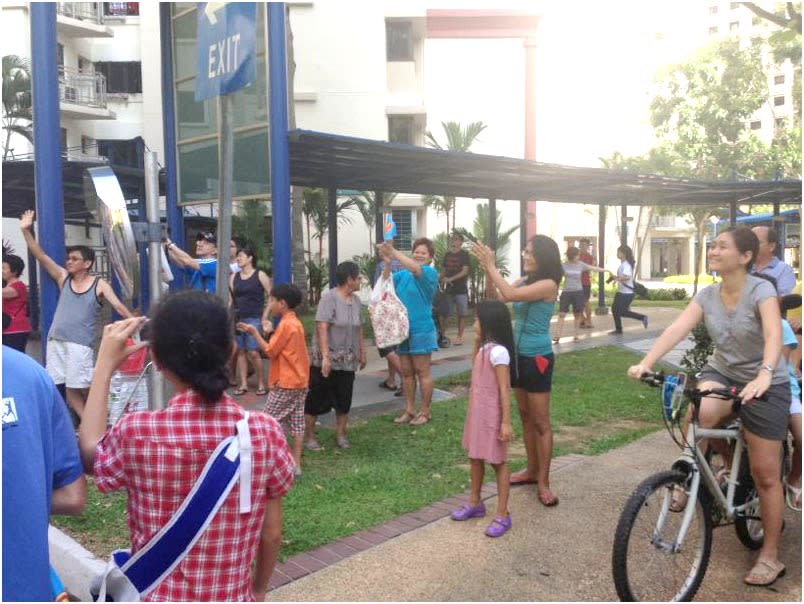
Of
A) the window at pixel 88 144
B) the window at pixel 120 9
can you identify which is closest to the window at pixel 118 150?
the window at pixel 88 144

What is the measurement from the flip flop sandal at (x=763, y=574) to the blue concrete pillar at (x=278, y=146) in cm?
415

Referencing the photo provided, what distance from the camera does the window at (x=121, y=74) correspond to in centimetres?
2636

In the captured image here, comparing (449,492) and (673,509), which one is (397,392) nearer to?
(449,492)

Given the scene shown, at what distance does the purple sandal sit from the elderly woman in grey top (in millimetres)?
2046

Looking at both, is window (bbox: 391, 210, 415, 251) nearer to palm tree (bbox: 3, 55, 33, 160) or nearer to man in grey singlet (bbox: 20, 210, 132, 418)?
palm tree (bbox: 3, 55, 33, 160)

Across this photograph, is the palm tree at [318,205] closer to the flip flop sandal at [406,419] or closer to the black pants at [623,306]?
the black pants at [623,306]

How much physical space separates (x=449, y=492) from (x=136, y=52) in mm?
25502

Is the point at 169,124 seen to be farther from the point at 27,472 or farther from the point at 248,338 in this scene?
the point at 27,472

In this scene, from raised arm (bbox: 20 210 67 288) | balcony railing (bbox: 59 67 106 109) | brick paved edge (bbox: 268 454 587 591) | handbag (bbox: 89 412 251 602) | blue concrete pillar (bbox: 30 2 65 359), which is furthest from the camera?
balcony railing (bbox: 59 67 106 109)

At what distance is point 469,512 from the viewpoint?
4.50 meters

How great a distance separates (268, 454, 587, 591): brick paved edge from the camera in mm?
3844

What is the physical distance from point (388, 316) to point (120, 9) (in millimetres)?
24225

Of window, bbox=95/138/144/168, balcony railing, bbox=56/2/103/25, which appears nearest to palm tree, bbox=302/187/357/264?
window, bbox=95/138/144/168

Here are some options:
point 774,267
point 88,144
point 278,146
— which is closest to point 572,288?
point 774,267
